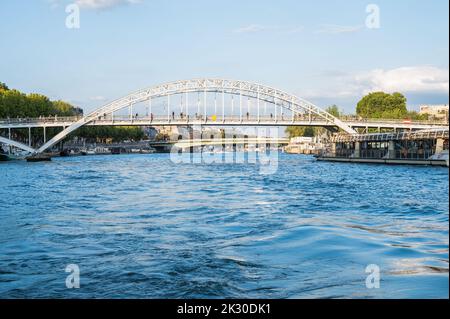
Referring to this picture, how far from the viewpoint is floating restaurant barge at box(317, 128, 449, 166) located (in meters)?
37.5

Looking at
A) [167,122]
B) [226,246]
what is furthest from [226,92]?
[226,246]

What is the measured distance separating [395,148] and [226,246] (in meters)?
37.4

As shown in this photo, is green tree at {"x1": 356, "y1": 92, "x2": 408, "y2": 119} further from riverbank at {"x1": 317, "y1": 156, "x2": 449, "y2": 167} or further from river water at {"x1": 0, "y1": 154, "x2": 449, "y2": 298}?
river water at {"x1": 0, "y1": 154, "x2": 449, "y2": 298}

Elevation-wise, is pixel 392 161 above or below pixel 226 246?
below

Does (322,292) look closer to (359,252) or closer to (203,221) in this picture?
(359,252)

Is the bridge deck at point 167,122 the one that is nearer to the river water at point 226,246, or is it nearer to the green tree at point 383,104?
the green tree at point 383,104

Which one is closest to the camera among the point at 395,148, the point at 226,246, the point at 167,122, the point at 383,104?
the point at 226,246

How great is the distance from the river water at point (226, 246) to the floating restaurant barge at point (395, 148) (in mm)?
20246

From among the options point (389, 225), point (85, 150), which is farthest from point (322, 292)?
point (85, 150)

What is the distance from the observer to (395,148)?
4397cm

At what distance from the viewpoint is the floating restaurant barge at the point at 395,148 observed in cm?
3747

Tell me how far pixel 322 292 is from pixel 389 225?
576cm

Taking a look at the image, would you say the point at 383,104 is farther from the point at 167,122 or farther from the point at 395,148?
the point at 167,122
